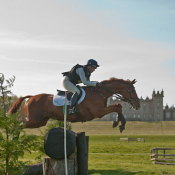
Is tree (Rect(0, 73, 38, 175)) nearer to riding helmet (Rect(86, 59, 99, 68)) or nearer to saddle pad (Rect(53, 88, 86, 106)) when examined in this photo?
saddle pad (Rect(53, 88, 86, 106))

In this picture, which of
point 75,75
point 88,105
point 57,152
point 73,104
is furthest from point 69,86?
point 57,152

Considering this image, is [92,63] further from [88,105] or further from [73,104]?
[73,104]

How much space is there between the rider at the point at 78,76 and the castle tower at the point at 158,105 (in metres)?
116

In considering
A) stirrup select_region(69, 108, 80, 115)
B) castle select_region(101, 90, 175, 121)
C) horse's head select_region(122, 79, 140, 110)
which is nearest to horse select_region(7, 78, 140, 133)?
horse's head select_region(122, 79, 140, 110)

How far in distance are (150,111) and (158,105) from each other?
3978mm

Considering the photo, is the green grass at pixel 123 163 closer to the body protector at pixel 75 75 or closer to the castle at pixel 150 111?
the body protector at pixel 75 75

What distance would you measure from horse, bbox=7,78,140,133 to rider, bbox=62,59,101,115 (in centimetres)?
31

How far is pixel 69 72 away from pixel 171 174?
14.0ft

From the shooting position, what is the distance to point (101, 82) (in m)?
9.98

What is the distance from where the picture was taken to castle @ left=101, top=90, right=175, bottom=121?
12281 centimetres

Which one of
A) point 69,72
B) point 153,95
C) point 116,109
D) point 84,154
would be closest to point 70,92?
point 69,72

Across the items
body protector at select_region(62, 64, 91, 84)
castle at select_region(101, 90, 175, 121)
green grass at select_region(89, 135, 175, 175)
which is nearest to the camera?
body protector at select_region(62, 64, 91, 84)

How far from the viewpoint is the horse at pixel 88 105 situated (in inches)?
368

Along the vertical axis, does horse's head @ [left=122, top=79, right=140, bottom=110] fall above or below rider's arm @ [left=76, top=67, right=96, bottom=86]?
below
